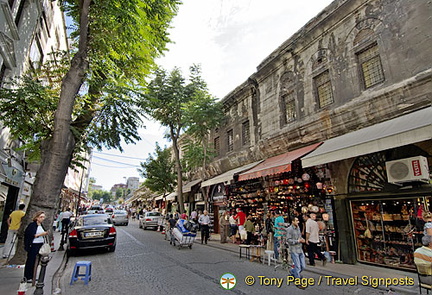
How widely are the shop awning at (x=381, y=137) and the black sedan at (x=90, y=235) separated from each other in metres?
8.19

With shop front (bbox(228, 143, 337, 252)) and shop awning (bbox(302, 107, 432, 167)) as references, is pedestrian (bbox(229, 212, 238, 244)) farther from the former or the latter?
shop awning (bbox(302, 107, 432, 167))

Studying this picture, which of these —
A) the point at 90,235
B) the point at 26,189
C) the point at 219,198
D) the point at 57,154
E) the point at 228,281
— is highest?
the point at 57,154

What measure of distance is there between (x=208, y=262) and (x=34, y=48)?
1486 centimetres

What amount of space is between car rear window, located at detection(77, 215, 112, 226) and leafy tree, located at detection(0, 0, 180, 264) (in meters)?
2.68

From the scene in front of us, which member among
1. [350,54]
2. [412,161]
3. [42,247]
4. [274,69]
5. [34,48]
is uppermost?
[34,48]

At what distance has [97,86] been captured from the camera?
375 inches

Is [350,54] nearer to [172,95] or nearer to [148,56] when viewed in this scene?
[148,56]

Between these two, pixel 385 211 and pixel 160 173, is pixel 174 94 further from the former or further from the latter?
pixel 385 211

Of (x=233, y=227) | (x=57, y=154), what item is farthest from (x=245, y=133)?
(x=57, y=154)

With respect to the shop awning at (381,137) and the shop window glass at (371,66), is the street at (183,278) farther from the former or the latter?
the shop window glass at (371,66)

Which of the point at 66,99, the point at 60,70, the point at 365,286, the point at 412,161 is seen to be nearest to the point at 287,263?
the point at 365,286

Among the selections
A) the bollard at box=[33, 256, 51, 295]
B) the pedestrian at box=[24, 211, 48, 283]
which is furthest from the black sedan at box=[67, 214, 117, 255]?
the bollard at box=[33, 256, 51, 295]

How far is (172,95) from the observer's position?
66.0 feet

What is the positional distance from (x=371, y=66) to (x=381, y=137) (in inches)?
145
